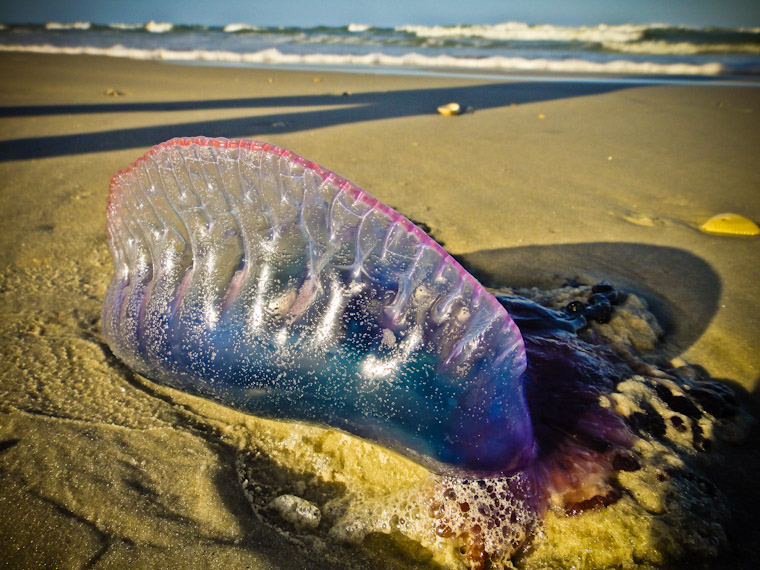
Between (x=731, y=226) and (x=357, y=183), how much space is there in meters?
2.53

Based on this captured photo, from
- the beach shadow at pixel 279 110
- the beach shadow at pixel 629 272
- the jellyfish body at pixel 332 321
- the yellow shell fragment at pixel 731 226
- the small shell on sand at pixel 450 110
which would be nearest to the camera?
the jellyfish body at pixel 332 321

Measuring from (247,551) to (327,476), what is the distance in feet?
1.07

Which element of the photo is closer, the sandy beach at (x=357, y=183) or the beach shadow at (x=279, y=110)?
the sandy beach at (x=357, y=183)

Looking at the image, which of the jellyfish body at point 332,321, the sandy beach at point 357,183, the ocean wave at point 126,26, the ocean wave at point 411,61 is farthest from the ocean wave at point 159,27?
the jellyfish body at point 332,321

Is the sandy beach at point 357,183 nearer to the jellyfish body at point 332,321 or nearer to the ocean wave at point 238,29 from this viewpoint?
the jellyfish body at point 332,321

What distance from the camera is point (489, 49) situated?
1625 centimetres

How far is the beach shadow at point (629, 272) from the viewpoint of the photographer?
2.23 meters

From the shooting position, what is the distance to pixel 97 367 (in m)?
1.75

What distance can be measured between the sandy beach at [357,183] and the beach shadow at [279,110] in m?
0.05

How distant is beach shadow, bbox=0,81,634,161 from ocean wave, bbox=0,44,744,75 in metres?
3.64

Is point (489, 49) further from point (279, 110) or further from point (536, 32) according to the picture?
point (279, 110)

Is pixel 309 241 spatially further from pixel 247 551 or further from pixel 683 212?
pixel 683 212

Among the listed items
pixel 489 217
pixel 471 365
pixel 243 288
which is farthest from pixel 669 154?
pixel 243 288

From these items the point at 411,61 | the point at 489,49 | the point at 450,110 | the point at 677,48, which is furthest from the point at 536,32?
the point at 450,110
